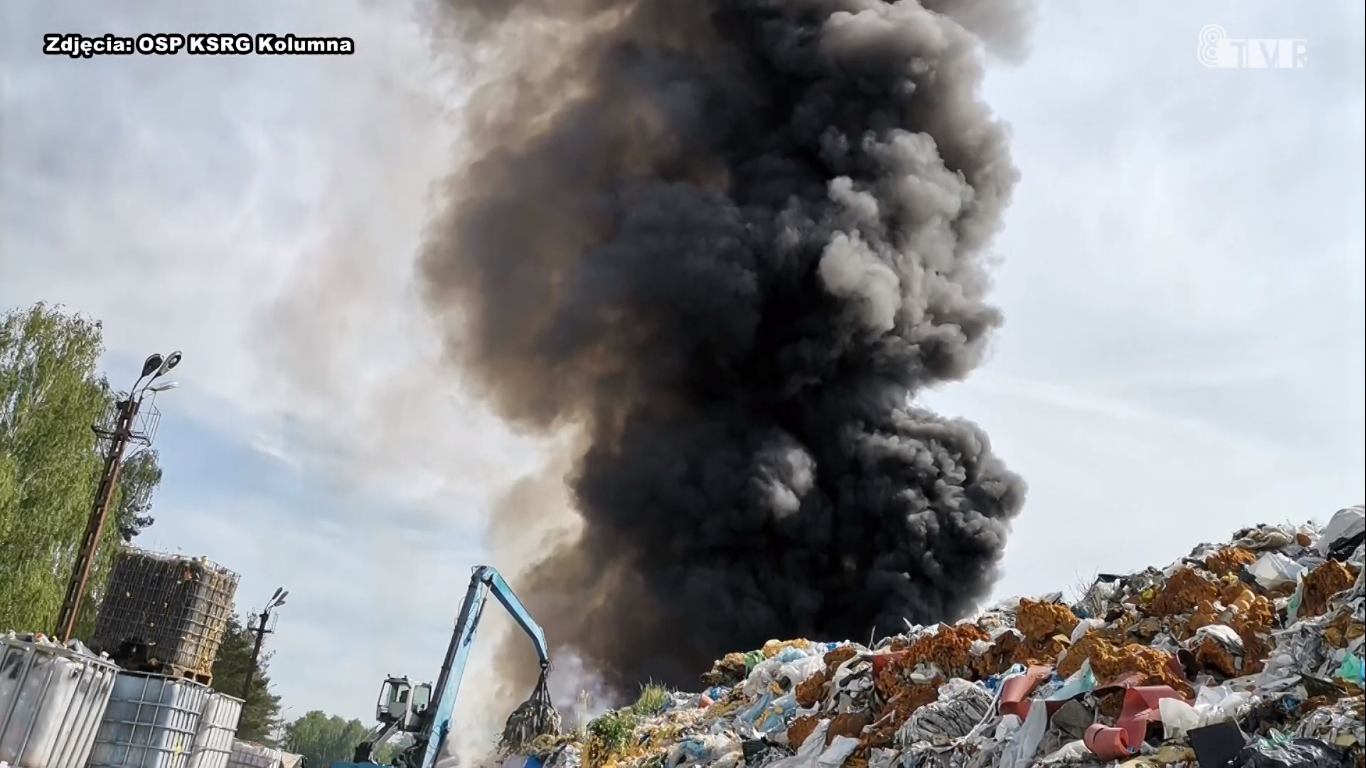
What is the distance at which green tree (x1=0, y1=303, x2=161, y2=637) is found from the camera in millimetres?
19828

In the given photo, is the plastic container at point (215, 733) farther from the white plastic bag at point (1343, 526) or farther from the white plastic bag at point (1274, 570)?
the white plastic bag at point (1343, 526)

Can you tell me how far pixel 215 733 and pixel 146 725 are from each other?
1.14 metres

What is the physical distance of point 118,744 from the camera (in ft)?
33.2

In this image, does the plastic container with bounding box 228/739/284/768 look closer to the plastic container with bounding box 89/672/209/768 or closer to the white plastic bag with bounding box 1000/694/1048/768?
the plastic container with bounding box 89/672/209/768

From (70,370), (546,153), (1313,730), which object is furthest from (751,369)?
(1313,730)

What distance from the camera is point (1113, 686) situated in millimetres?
6305

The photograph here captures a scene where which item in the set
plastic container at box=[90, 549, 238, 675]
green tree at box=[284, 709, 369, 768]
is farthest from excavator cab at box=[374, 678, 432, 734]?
green tree at box=[284, 709, 369, 768]

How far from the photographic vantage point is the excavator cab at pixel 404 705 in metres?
11.8

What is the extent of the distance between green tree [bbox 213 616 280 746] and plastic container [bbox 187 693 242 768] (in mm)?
27454

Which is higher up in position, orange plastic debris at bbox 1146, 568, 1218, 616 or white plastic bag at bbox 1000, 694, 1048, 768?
orange plastic debris at bbox 1146, 568, 1218, 616

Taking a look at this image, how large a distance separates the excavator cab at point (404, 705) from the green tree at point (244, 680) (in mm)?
28211

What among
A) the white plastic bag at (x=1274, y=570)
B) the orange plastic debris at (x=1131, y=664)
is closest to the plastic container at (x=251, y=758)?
the orange plastic debris at (x=1131, y=664)

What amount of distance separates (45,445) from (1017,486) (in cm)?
2171

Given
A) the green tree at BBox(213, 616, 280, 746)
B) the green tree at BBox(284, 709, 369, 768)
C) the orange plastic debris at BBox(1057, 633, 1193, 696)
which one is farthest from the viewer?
the green tree at BBox(284, 709, 369, 768)
